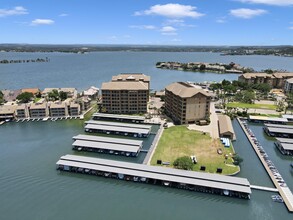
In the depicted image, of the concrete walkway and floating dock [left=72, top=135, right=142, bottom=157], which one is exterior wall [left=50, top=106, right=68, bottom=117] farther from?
the concrete walkway

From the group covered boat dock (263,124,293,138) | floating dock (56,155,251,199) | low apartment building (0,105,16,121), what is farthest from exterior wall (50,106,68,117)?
covered boat dock (263,124,293,138)

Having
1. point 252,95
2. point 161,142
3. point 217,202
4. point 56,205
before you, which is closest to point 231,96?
point 252,95

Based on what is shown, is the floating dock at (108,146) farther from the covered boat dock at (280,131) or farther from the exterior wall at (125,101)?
the covered boat dock at (280,131)

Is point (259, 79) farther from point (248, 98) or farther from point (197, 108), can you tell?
point (197, 108)

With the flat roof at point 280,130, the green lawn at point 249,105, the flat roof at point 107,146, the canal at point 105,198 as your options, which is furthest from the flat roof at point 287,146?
the green lawn at point 249,105

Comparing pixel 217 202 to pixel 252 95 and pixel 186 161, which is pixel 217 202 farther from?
pixel 252 95

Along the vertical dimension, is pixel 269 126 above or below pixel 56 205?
above
